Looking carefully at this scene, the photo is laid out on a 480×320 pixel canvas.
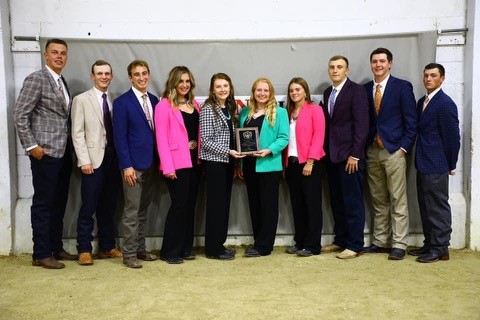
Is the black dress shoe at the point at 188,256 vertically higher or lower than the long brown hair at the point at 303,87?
lower

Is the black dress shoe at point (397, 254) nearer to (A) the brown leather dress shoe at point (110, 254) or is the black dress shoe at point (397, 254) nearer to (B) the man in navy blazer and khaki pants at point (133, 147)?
(B) the man in navy blazer and khaki pants at point (133, 147)

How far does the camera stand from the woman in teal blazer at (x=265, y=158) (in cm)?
429

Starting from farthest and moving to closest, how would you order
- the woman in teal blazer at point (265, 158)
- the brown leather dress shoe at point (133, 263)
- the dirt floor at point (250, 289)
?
the woman in teal blazer at point (265, 158), the brown leather dress shoe at point (133, 263), the dirt floor at point (250, 289)

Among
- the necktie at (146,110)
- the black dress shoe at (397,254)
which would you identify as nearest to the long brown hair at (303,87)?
the necktie at (146,110)

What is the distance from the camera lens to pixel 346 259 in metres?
4.32

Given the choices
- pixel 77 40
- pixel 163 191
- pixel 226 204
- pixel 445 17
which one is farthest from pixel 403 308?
pixel 77 40

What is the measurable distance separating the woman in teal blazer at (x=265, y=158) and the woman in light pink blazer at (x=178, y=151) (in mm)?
468

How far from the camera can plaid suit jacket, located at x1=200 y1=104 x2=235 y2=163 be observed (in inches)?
165

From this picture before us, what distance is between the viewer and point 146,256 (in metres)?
4.34

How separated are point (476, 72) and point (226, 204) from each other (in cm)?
248

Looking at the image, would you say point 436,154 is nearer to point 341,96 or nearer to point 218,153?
point 341,96

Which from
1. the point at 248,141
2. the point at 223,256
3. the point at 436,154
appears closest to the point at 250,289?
the point at 223,256

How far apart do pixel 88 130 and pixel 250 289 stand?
1.82 metres

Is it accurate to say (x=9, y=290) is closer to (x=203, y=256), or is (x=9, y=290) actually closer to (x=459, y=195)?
(x=203, y=256)
